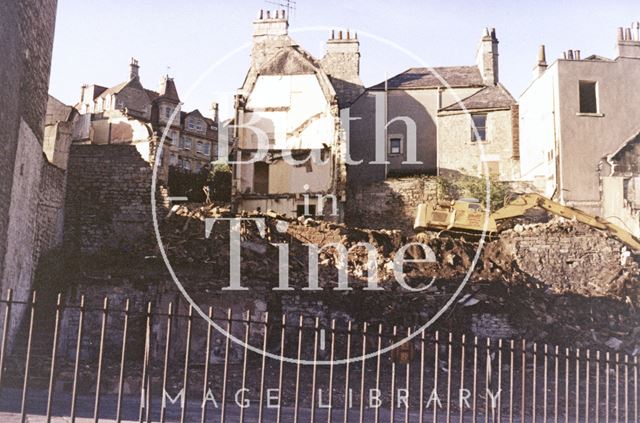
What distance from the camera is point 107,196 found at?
78.1ft

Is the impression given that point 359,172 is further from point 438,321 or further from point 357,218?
point 438,321

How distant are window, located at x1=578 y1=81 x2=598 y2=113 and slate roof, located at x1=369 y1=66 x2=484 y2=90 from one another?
23.4 feet

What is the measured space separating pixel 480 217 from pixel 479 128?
32.2 feet

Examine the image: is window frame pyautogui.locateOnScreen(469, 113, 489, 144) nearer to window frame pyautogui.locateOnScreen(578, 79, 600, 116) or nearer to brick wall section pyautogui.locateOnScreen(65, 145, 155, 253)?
window frame pyautogui.locateOnScreen(578, 79, 600, 116)

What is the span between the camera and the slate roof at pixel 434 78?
34062 mm

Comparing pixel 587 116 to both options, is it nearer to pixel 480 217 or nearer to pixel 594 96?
pixel 594 96

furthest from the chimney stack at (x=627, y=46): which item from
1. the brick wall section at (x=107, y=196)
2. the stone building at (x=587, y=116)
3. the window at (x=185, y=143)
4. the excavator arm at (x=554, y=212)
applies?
the window at (x=185, y=143)

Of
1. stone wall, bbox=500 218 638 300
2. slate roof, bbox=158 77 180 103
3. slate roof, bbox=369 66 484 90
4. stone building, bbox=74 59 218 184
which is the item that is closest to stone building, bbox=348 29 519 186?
slate roof, bbox=369 66 484 90

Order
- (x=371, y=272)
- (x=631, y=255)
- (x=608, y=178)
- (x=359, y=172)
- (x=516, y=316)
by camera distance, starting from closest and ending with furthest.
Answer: (x=516, y=316) < (x=371, y=272) < (x=631, y=255) < (x=608, y=178) < (x=359, y=172)

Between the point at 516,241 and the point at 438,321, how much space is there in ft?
19.0

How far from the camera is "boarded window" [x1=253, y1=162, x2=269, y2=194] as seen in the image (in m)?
29.7

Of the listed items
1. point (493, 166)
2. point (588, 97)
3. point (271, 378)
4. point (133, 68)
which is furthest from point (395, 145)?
point (133, 68)

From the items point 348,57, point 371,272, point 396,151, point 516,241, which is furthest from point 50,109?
point 516,241

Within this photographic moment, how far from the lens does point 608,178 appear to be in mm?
26188
